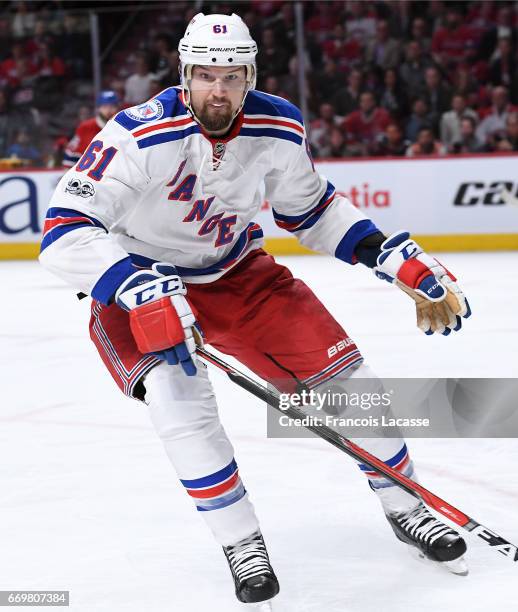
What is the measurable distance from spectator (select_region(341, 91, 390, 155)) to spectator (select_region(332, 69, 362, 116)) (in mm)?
165

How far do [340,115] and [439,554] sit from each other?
679 centimetres

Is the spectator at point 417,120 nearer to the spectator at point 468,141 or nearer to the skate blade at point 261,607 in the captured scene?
the spectator at point 468,141

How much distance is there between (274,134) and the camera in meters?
2.22

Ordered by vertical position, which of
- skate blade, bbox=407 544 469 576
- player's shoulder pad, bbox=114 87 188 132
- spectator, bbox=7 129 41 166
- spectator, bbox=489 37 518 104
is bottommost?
spectator, bbox=7 129 41 166

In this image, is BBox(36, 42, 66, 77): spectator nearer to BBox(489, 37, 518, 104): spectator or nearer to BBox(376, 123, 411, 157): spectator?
BBox(376, 123, 411, 157): spectator

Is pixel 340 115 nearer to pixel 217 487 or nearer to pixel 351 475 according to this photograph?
pixel 351 475

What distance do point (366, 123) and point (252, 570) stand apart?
6726 mm

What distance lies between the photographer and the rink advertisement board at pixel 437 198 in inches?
285

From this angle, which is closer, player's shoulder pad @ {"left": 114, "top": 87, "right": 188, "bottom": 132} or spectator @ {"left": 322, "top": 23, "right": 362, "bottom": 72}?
player's shoulder pad @ {"left": 114, "top": 87, "right": 188, "bottom": 132}

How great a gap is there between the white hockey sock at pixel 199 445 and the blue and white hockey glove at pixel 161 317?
0.06 meters

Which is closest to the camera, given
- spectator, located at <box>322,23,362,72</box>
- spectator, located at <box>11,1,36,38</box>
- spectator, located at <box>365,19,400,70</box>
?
spectator, located at <box>365,19,400,70</box>

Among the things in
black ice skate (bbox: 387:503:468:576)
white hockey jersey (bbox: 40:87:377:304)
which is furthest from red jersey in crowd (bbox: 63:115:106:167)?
black ice skate (bbox: 387:503:468:576)

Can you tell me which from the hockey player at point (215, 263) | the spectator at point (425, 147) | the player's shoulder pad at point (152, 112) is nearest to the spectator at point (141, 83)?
the spectator at point (425, 147)

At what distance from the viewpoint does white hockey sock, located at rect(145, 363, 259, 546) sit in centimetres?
195
